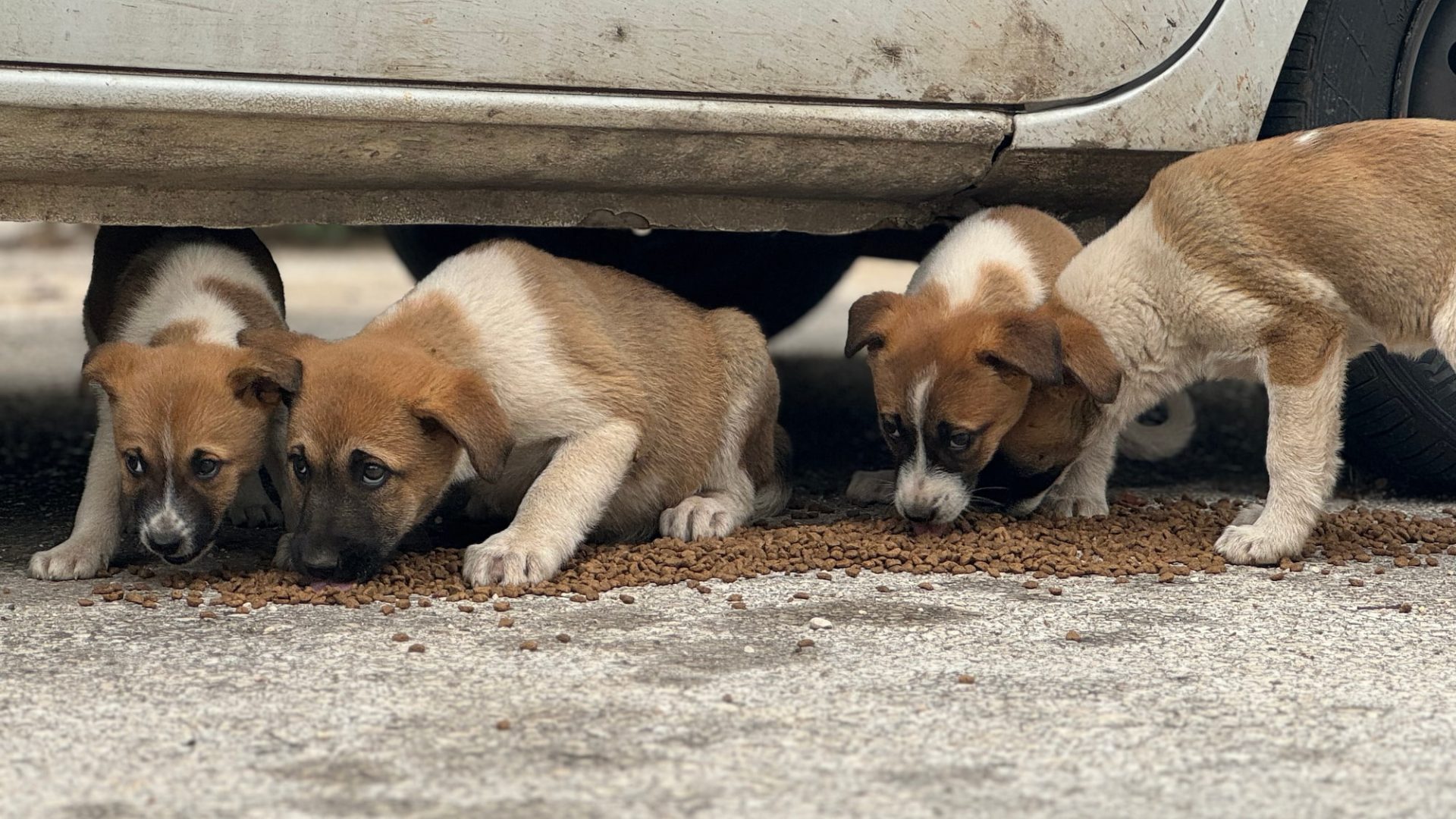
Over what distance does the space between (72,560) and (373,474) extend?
0.86 metres

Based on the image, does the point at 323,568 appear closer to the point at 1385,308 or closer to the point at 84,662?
the point at 84,662

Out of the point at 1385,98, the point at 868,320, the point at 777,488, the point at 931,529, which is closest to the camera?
the point at 931,529

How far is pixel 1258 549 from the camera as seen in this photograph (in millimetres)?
4285

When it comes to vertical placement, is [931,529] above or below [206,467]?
below

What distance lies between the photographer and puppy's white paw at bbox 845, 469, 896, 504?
5176mm

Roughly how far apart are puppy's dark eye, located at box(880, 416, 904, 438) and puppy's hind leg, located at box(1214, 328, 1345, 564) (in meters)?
0.94

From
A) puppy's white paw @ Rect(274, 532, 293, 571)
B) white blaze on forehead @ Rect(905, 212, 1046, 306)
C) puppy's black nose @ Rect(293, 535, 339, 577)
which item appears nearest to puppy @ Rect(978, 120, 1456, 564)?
white blaze on forehead @ Rect(905, 212, 1046, 306)

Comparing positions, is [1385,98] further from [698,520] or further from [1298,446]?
[698,520]

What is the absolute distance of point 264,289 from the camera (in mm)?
4840

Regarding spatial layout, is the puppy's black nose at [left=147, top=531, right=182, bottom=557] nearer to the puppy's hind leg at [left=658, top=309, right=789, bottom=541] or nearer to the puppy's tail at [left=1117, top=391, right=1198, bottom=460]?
the puppy's hind leg at [left=658, top=309, right=789, bottom=541]

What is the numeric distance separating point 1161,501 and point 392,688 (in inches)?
112

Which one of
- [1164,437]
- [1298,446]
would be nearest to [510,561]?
[1298,446]

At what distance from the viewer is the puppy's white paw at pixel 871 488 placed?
5.18m

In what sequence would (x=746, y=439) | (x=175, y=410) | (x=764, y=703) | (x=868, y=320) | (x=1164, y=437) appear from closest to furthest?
(x=764, y=703)
(x=175, y=410)
(x=868, y=320)
(x=746, y=439)
(x=1164, y=437)
